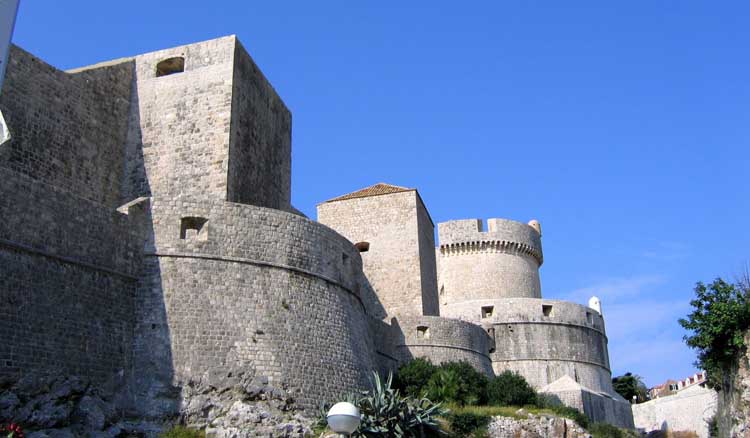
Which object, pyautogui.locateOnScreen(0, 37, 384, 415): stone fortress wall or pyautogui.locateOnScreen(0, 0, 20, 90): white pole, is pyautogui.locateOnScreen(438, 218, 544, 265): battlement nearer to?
pyautogui.locateOnScreen(0, 37, 384, 415): stone fortress wall

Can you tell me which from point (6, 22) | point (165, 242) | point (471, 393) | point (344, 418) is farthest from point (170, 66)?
point (6, 22)

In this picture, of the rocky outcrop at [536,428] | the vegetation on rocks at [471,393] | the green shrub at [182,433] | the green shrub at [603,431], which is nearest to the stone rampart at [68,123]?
the green shrub at [182,433]

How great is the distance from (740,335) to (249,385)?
11797 mm

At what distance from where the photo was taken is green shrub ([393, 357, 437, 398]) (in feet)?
68.3

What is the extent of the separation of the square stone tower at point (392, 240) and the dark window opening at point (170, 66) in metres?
10.4

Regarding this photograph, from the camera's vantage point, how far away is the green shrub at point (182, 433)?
45.1 ft

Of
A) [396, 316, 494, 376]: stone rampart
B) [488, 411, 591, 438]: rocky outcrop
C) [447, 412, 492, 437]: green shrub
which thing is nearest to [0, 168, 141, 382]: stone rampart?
[447, 412, 492, 437]: green shrub

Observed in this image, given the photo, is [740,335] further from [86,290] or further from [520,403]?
[86,290]

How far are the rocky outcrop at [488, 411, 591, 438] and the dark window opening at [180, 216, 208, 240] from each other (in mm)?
8276

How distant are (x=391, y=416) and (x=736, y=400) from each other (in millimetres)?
9002

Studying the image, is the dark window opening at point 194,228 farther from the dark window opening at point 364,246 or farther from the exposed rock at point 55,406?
the dark window opening at point 364,246

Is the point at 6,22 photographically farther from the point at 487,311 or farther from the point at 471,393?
the point at 487,311

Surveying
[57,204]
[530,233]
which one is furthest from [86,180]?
[530,233]

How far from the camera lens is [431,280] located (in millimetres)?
28234
